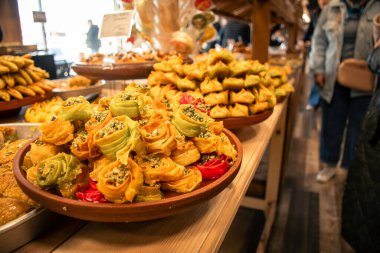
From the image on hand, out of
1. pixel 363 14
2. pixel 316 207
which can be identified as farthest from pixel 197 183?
pixel 363 14

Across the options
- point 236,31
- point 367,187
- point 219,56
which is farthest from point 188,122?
point 236,31

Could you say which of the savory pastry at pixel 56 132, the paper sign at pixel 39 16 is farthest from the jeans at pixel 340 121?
the savory pastry at pixel 56 132

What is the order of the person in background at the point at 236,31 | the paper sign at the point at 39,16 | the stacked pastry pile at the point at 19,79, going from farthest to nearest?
the person in background at the point at 236,31, the paper sign at the point at 39,16, the stacked pastry pile at the point at 19,79

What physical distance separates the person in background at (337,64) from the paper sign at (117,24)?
1857mm

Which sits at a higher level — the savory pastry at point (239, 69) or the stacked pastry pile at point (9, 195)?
the savory pastry at point (239, 69)

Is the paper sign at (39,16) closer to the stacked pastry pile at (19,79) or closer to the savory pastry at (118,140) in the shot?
the stacked pastry pile at (19,79)

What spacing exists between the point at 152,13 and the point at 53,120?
108cm

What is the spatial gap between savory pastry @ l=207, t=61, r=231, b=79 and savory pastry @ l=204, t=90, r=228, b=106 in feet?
0.21

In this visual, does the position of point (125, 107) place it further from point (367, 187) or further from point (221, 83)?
point (367, 187)

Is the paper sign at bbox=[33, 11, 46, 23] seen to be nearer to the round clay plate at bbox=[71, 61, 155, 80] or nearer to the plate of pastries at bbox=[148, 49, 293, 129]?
the round clay plate at bbox=[71, 61, 155, 80]

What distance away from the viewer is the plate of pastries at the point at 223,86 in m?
0.89

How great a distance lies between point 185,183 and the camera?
500mm

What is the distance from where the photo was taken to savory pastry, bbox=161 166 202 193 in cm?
49

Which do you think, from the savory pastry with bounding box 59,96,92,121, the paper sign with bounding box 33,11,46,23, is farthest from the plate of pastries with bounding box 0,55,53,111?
the savory pastry with bounding box 59,96,92,121
